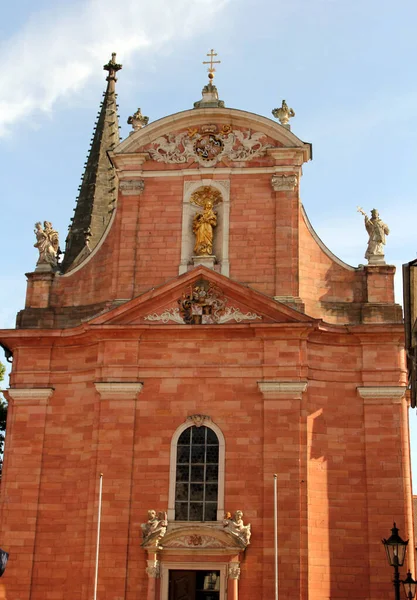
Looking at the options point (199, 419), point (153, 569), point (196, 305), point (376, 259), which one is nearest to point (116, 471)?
point (199, 419)

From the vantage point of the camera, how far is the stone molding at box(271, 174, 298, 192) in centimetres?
2395

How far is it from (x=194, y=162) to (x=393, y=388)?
754 centimetres

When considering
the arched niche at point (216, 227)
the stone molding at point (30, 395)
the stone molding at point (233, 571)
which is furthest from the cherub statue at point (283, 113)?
the stone molding at point (233, 571)

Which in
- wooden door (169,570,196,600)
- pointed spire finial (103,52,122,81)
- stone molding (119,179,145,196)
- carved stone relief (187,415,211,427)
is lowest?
wooden door (169,570,196,600)

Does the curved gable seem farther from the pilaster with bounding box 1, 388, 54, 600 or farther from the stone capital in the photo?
the stone capital

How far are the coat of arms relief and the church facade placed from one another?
0.04 metres

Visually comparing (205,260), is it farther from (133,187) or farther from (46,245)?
(46,245)

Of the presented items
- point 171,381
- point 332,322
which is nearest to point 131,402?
point 171,381

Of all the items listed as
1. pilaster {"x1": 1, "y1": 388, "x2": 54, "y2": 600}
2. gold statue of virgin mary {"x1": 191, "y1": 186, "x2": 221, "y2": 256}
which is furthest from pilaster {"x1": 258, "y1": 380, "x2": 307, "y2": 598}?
pilaster {"x1": 1, "y1": 388, "x2": 54, "y2": 600}

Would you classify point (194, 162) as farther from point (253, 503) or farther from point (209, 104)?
point (253, 503)

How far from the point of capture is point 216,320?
22.9m

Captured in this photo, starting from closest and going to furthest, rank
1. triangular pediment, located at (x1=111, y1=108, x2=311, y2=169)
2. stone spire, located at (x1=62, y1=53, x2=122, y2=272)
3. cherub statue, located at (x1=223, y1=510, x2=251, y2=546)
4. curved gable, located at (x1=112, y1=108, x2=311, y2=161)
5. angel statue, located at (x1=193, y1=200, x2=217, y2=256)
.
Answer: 1. cherub statue, located at (x1=223, y1=510, x2=251, y2=546)
2. angel statue, located at (x1=193, y1=200, x2=217, y2=256)
3. curved gable, located at (x1=112, y1=108, x2=311, y2=161)
4. triangular pediment, located at (x1=111, y1=108, x2=311, y2=169)
5. stone spire, located at (x1=62, y1=53, x2=122, y2=272)

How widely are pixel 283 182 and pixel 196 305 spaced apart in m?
3.86

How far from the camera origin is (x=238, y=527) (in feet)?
68.9
